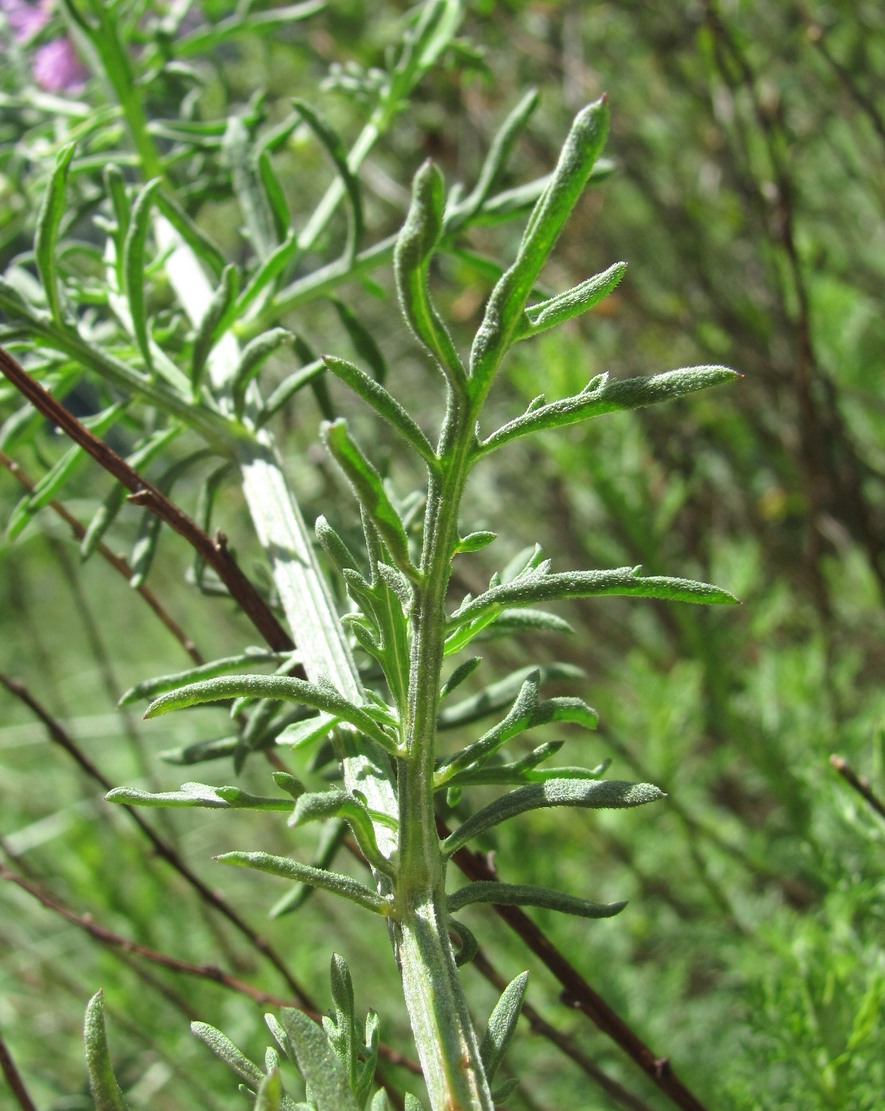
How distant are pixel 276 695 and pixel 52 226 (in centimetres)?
34

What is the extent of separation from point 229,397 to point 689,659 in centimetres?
103

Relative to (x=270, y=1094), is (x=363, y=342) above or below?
above

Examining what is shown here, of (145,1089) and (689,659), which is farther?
(689,659)

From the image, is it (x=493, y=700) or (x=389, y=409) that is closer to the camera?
(x=389, y=409)

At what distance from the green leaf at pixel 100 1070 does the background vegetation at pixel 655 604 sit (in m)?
0.37

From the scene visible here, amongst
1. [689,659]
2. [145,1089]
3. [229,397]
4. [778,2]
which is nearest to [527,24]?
[778,2]

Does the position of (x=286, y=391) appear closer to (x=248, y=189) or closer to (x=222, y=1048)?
(x=248, y=189)

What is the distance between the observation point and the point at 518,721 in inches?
19.8

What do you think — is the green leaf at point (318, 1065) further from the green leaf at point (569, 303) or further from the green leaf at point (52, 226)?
the green leaf at point (52, 226)

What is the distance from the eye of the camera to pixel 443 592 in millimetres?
472

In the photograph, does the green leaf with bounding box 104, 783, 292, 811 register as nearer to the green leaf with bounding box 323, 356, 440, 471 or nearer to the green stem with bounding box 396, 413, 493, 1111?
the green stem with bounding box 396, 413, 493, 1111

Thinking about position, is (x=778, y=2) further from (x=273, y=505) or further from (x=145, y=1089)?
(x=145, y=1089)

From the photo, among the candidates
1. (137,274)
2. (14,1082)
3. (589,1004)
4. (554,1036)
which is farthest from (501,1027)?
(137,274)

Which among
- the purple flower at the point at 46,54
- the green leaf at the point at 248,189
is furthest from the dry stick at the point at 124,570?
the purple flower at the point at 46,54
